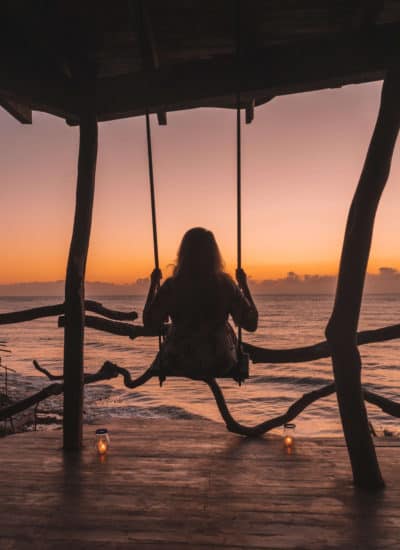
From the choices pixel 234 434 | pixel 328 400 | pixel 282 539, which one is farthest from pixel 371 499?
pixel 328 400

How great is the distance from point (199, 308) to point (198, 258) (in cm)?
38

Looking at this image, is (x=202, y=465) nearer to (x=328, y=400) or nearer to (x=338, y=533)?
(x=338, y=533)

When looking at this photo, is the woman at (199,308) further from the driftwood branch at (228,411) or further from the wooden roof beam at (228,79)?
the wooden roof beam at (228,79)

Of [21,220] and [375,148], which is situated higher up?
[21,220]

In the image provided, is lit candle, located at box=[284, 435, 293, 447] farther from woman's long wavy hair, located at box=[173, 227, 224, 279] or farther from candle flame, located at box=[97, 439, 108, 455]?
woman's long wavy hair, located at box=[173, 227, 224, 279]

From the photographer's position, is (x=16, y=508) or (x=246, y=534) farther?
(x=16, y=508)

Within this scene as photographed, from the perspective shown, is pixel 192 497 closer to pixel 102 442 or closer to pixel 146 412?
pixel 102 442

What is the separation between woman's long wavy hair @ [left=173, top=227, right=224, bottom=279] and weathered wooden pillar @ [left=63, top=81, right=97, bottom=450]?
1.27 meters

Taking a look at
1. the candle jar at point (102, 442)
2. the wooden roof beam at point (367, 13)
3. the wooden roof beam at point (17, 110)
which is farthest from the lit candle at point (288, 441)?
the wooden roof beam at point (17, 110)

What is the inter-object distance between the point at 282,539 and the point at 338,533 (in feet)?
1.16

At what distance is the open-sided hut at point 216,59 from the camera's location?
3.05 metres

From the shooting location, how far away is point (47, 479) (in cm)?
352

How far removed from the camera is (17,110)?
164 inches

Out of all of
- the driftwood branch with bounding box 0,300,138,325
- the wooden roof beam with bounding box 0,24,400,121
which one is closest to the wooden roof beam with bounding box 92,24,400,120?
the wooden roof beam with bounding box 0,24,400,121
